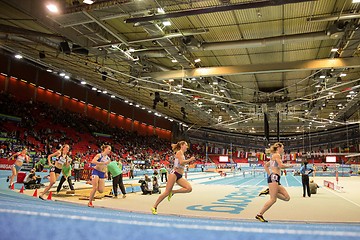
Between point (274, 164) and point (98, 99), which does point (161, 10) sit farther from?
point (98, 99)

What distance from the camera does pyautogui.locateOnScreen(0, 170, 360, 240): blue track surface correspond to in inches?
79.2

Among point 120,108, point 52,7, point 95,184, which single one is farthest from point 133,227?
point 120,108

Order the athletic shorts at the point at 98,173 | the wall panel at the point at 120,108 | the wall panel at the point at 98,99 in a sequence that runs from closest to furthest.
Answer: the athletic shorts at the point at 98,173 → the wall panel at the point at 98,99 → the wall panel at the point at 120,108

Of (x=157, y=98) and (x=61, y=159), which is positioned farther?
(x=157, y=98)

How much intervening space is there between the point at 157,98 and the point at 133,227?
73.6ft

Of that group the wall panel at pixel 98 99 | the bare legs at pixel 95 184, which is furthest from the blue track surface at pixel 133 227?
the wall panel at pixel 98 99

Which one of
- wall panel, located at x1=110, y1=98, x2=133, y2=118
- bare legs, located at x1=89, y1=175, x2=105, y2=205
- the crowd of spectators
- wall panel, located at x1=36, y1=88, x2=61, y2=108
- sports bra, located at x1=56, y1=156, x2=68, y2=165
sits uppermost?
wall panel, located at x1=110, y1=98, x2=133, y2=118

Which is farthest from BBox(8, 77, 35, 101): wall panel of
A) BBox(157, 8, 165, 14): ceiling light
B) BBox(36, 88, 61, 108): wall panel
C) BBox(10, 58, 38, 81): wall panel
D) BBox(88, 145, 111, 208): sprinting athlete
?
BBox(88, 145, 111, 208): sprinting athlete

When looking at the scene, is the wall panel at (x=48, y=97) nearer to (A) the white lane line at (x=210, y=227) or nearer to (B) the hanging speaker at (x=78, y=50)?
(B) the hanging speaker at (x=78, y=50)

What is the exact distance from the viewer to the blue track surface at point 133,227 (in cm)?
201

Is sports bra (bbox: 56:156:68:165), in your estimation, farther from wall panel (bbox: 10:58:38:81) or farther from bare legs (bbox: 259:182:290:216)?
wall panel (bbox: 10:58:38:81)

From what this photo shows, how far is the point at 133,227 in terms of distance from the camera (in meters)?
2.28

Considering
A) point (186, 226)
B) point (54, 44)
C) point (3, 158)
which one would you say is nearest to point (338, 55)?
point (54, 44)

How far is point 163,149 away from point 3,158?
2857 centimetres
